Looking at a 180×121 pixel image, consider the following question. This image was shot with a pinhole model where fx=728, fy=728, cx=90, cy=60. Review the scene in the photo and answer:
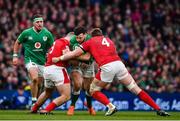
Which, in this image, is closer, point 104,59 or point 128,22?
point 104,59

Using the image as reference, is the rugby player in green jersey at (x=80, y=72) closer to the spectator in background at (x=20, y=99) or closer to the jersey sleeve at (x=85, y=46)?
the jersey sleeve at (x=85, y=46)

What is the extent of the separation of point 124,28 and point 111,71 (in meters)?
13.8

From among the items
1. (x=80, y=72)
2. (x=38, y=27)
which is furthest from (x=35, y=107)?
(x=38, y=27)

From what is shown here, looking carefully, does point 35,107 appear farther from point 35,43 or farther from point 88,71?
point 35,43

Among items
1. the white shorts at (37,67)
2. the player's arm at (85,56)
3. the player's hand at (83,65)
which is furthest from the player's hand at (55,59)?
the white shorts at (37,67)

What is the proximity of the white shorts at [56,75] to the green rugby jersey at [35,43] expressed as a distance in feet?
5.91

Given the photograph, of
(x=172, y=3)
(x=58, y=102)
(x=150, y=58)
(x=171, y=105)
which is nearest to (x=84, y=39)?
(x=58, y=102)

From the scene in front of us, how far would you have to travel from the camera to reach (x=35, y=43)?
2058cm

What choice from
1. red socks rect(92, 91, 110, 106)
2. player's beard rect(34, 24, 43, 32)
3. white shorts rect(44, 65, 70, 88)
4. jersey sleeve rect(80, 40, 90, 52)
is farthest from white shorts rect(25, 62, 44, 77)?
red socks rect(92, 91, 110, 106)

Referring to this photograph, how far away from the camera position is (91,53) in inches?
728

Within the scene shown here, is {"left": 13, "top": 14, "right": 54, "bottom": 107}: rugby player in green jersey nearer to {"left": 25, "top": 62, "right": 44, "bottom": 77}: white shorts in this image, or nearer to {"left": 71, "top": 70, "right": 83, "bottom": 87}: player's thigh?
{"left": 25, "top": 62, "right": 44, "bottom": 77}: white shorts

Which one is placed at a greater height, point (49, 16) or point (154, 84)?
point (49, 16)

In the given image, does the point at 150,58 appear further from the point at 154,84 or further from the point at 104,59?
the point at 104,59

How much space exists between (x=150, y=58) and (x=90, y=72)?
1037 centimetres
